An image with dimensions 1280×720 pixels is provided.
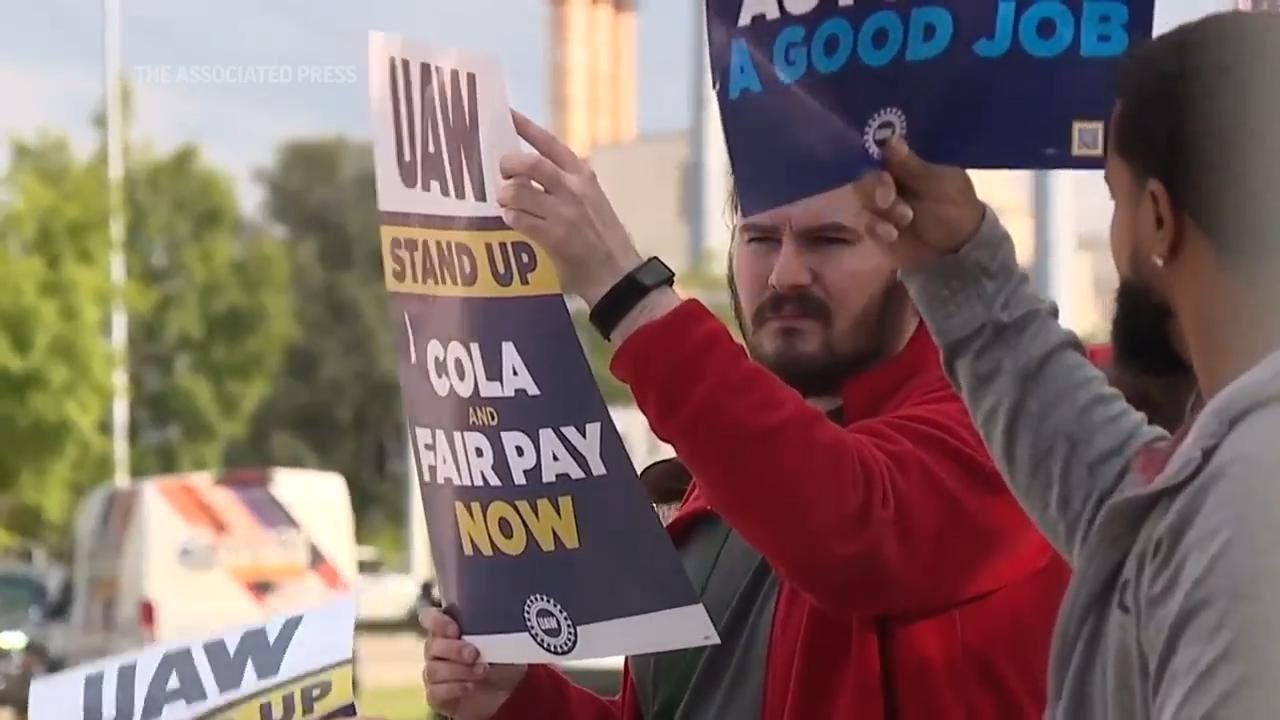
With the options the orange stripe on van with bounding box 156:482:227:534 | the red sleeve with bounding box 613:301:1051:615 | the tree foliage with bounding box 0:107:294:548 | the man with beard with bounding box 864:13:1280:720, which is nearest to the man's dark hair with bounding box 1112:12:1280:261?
the man with beard with bounding box 864:13:1280:720

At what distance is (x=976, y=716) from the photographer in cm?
95

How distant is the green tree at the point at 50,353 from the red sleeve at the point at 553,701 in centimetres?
371

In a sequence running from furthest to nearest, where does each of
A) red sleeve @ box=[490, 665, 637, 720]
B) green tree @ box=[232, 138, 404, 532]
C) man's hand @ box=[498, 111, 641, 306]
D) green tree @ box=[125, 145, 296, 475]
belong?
green tree @ box=[125, 145, 296, 475]
green tree @ box=[232, 138, 404, 532]
red sleeve @ box=[490, 665, 637, 720]
man's hand @ box=[498, 111, 641, 306]

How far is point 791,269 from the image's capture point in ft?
3.36

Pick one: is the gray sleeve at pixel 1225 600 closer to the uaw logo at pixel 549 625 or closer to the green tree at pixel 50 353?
the uaw logo at pixel 549 625

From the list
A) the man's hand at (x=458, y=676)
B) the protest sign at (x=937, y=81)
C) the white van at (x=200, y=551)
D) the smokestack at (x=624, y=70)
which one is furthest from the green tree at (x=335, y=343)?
the protest sign at (x=937, y=81)


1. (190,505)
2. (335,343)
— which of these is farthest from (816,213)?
(190,505)

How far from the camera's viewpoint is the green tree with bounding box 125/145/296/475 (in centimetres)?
379

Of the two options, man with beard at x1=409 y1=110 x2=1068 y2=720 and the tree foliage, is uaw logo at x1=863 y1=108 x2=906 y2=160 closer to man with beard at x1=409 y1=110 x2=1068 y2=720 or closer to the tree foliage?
man with beard at x1=409 y1=110 x2=1068 y2=720

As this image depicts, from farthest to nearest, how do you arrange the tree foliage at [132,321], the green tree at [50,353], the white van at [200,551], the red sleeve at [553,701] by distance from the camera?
1. the green tree at [50,353]
2. the tree foliage at [132,321]
3. the white van at [200,551]
4. the red sleeve at [553,701]

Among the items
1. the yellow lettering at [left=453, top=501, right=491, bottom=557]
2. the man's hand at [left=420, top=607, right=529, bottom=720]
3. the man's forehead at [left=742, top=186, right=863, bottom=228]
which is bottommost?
the man's hand at [left=420, top=607, right=529, bottom=720]

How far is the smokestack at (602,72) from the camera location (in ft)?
4.27

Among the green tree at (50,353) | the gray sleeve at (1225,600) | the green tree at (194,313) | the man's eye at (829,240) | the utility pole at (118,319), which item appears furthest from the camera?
the green tree at (50,353)

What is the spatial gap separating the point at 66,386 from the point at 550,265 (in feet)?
14.2
